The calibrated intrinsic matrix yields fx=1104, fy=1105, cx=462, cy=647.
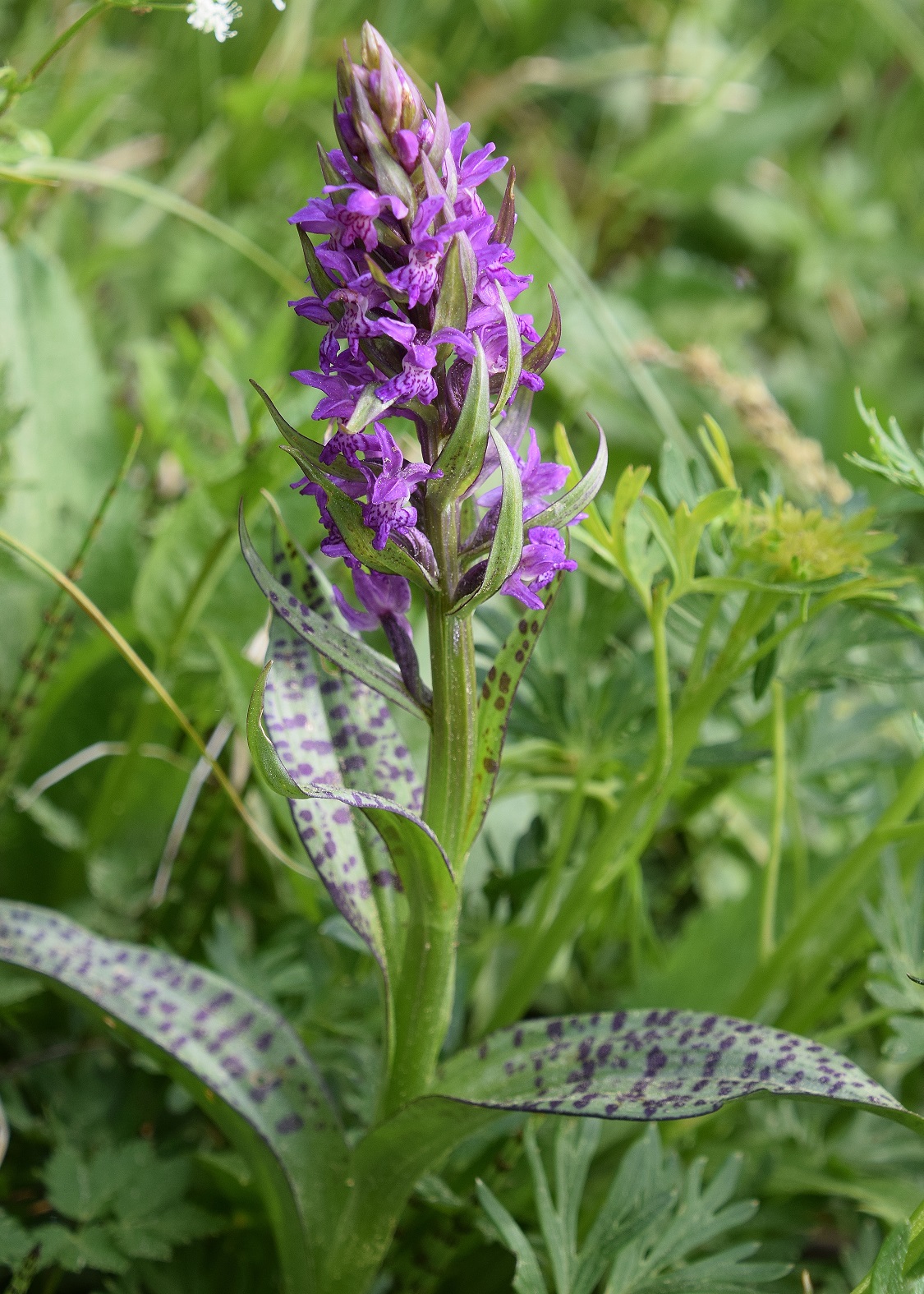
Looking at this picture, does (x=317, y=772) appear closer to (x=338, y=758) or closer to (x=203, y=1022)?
(x=338, y=758)

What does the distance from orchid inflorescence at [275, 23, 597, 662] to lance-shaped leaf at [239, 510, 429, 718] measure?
43 millimetres

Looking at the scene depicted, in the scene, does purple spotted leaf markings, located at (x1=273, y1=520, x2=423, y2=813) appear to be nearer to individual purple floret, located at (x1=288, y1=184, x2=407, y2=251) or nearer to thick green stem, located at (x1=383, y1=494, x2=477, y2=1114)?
thick green stem, located at (x1=383, y1=494, x2=477, y2=1114)

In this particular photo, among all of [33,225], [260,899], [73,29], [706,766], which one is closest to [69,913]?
[260,899]

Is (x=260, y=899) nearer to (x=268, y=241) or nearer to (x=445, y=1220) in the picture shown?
(x=445, y=1220)

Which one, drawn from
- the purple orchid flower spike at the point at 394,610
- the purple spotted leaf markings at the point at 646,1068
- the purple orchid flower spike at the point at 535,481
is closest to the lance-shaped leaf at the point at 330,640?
the purple orchid flower spike at the point at 394,610

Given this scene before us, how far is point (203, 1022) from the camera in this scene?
0.74 metres

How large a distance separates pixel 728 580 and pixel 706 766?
0.22 metres

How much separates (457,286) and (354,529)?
0.13 m

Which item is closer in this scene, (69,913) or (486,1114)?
(486,1114)

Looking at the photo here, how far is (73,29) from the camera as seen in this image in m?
0.76

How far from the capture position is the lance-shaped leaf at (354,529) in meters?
0.56

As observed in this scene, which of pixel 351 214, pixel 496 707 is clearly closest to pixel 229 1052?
pixel 496 707

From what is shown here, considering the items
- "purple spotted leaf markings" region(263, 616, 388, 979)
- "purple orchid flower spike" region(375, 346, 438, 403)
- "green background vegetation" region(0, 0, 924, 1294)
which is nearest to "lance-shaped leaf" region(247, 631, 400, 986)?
"purple spotted leaf markings" region(263, 616, 388, 979)

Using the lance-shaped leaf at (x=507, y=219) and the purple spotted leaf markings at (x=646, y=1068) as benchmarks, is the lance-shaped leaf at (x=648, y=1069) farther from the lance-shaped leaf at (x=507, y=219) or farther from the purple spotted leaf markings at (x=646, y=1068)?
the lance-shaped leaf at (x=507, y=219)
